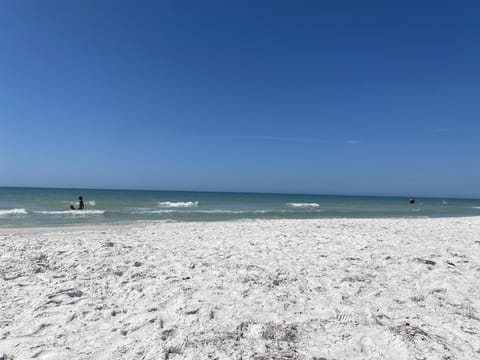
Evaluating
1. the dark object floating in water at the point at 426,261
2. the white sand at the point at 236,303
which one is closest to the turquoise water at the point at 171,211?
the white sand at the point at 236,303

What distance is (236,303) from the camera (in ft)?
12.6

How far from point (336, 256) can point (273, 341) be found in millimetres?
Answer: 3777

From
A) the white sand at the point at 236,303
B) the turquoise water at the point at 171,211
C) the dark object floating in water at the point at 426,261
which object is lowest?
the turquoise water at the point at 171,211

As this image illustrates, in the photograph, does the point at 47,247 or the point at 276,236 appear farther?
the point at 276,236

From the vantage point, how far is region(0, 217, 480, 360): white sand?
2.85m

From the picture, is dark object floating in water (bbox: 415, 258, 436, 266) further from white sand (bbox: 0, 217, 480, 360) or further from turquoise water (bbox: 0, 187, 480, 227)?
turquoise water (bbox: 0, 187, 480, 227)

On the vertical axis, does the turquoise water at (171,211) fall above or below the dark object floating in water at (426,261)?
below

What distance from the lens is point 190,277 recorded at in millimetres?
4805

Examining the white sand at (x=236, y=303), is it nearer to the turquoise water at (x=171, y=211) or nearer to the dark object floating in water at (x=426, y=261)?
the dark object floating in water at (x=426, y=261)

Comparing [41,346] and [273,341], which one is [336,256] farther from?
[41,346]

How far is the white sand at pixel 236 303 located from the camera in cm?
285

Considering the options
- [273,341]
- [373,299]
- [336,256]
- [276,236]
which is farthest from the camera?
[276,236]

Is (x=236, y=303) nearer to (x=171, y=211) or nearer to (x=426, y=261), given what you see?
(x=426, y=261)

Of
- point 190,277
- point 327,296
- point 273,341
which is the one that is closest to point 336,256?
point 327,296
